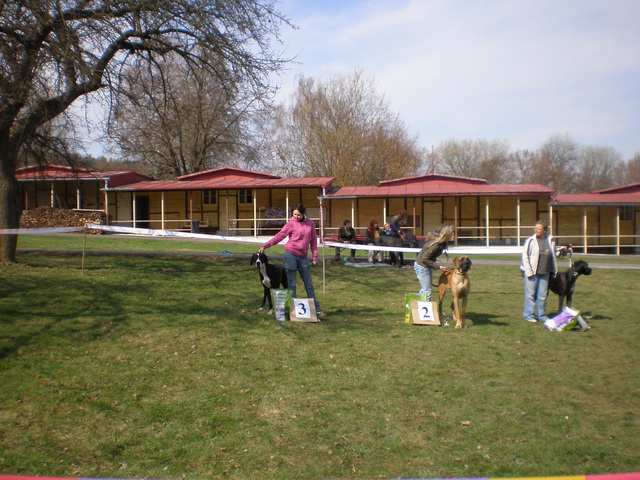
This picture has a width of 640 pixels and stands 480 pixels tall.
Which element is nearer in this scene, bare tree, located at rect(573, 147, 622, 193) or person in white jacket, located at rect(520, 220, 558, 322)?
person in white jacket, located at rect(520, 220, 558, 322)

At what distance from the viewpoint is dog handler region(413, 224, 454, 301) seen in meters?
8.71

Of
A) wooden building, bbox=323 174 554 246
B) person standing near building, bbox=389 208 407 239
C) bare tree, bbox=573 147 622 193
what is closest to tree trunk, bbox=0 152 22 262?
person standing near building, bbox=389 208 407 239

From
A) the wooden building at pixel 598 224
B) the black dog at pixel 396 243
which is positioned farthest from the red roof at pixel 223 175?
the black dog at pixel 396 243

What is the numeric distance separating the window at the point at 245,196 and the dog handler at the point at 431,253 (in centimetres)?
2317

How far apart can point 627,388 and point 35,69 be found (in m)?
11.4

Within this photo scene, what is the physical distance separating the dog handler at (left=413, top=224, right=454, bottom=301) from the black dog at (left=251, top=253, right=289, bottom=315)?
2.34 meters

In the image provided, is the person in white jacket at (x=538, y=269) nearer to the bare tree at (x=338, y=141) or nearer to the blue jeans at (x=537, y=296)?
the blue jeans at (x=537, y=296)

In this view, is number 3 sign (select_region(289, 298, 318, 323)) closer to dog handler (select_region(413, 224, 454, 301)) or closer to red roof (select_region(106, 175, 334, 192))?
dog handler (select_region(413, 224, 454, 301))

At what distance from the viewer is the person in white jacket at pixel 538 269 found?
878 centimetres

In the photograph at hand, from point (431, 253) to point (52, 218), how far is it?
86.2 feet

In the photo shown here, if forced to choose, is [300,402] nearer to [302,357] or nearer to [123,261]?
[302,357]

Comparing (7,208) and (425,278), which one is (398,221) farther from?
(7,208)

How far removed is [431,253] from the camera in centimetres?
884

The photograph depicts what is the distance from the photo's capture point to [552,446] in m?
4.31
